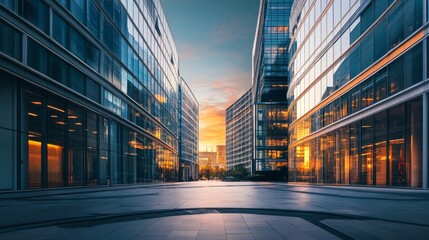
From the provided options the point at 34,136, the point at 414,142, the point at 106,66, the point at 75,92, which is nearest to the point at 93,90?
the point at 106,66

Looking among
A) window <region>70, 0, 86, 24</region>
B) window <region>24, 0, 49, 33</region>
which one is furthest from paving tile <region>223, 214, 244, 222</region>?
window <region>70, 0, 86, 24</region>

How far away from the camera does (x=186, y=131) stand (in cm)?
13588

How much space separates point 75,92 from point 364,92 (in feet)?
88.9

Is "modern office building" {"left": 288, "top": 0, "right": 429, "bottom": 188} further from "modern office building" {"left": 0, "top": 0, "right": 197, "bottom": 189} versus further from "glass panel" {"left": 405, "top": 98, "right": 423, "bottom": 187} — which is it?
"modern office building" {"left": 0, "top": 0, "right": 197, "bottom": 189}

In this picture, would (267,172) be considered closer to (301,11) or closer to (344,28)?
(301,11)

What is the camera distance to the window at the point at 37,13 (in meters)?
25.5

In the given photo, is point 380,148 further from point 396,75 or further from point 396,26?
point 396,26

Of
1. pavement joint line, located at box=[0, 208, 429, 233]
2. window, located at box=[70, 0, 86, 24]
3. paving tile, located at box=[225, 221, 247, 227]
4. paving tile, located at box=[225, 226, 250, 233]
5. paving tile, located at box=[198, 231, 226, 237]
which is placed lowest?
pavement joint line, located at box=[0, 208, 429, 233]

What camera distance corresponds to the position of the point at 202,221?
32.8ft

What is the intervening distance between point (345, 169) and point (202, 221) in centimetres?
3298

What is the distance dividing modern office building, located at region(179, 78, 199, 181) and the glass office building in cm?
3275

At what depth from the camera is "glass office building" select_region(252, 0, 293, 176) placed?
95438mm

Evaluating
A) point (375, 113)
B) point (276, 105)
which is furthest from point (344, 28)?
point (276, 105)

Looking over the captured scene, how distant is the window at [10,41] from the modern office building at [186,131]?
95.6 m
